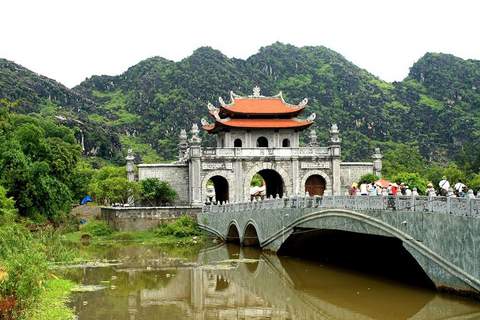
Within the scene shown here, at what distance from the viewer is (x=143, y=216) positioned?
119 feet

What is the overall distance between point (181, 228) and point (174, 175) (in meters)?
6.37

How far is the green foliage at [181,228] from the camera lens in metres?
35.0

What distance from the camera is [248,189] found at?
40.4m

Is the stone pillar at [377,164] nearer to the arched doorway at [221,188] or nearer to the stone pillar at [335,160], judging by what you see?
the stone pillar at [335,160]

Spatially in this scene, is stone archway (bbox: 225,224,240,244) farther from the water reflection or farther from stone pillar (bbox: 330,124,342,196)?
stone pillar (bbox: 330,124,342,196)

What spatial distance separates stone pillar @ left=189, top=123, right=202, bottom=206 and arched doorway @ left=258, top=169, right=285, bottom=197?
5607 millimetres

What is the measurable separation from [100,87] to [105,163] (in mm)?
44683

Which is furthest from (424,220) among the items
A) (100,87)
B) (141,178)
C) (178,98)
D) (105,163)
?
(100,87)

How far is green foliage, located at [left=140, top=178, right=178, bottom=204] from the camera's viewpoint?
129 feet

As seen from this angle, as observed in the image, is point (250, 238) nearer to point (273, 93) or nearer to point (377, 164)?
point (377, 164)

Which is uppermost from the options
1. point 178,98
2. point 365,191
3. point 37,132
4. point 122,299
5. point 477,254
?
point 178,98

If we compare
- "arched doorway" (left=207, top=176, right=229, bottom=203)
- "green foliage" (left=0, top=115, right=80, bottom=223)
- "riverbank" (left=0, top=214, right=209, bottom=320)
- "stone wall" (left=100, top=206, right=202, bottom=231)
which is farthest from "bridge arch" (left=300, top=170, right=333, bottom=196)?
"green foliage" (left=0, top=115, right=80, bottom=223)

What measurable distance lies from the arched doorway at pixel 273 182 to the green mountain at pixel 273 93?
41406 millimetres

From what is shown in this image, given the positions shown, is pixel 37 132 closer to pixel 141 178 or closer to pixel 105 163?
pixel 141 178
